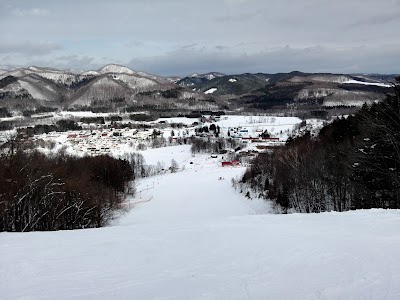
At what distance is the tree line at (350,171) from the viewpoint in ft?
55.9

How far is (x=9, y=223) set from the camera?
16.2 meters

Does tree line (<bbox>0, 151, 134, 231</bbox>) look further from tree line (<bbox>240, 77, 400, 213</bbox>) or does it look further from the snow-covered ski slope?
tree line (<bbox>240, 77, 400, 213</bbox>)

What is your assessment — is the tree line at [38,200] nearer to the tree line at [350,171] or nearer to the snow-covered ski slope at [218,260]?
the snow-covered ski slope at [218,260]

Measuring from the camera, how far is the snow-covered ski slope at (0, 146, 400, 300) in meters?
5.55

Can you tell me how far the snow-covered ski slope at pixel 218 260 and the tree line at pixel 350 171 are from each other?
729 cm

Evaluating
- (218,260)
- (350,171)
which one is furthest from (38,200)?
(350,171)

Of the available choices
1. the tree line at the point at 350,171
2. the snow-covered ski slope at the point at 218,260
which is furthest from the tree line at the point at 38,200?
the tree line at the point at 350,171

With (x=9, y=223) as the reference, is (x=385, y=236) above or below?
above

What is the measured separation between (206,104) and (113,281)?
18672cm

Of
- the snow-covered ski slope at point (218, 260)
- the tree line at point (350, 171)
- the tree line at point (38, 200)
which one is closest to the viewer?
the snow-covered ski slope at point (218, 260)

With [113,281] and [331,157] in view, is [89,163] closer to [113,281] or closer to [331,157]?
[331,157]

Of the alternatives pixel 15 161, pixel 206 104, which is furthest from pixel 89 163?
pixel 206 104

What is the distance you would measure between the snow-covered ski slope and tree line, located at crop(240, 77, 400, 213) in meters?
7.29

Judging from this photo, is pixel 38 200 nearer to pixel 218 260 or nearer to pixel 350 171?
pixel 218 260
